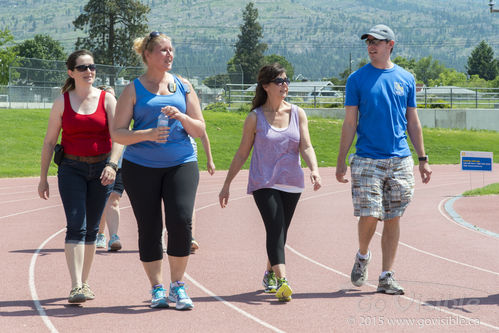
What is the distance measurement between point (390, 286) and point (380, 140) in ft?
4.04

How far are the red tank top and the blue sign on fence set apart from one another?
1240 cm

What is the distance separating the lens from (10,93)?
3888 cm

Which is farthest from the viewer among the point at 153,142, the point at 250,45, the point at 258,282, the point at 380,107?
the point at 250,45

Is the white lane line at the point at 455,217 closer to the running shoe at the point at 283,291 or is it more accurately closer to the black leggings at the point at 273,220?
the black leggings at the point at 273,220

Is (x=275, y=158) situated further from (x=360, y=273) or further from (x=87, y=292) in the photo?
(x=87, y=292)

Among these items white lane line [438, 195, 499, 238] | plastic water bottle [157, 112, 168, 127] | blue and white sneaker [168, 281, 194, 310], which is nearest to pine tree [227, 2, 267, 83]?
white lane line [438, 195, 499, 238]

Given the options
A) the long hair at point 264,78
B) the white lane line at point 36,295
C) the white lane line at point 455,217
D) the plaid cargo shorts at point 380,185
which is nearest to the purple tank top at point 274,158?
the long hair at point 264,78

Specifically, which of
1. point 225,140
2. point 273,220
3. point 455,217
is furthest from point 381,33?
point 225,140

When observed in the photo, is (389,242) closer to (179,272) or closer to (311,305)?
(311,305)

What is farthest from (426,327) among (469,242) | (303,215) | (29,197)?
(29,197)

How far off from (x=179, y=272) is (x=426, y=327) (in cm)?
194

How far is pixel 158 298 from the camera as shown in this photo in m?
6.41

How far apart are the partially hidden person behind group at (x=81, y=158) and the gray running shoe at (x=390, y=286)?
244 centimetres

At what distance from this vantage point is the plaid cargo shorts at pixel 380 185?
6.81m
